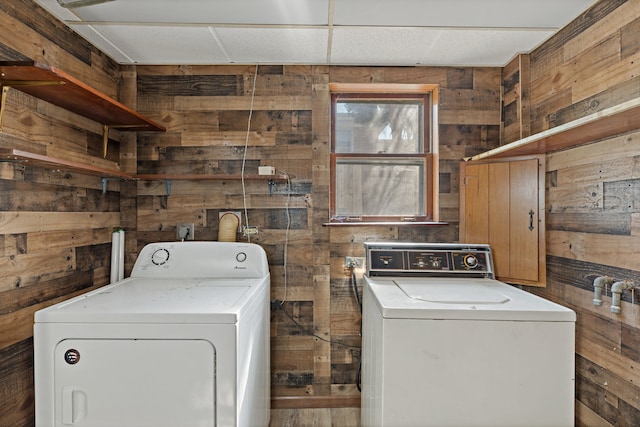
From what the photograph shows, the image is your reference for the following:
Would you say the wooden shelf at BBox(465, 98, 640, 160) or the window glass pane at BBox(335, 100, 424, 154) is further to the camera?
the window glass pane at BBox(335, 100, 424, 154)

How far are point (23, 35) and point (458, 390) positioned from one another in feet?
7.69

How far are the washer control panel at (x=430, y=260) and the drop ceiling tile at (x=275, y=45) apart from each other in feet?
4.01

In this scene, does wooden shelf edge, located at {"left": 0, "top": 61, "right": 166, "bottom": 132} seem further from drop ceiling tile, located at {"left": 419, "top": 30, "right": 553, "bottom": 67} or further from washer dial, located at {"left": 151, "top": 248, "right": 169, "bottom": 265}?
drop ceiling tile, located at {"left": 419, "top": 30, "right": 553, "bottom": 67}

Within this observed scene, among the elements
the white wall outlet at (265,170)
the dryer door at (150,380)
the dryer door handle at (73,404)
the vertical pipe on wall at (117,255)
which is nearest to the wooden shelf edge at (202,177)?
the white wall outlet at (265,170)

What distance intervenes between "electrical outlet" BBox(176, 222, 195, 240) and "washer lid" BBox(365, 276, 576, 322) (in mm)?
1162

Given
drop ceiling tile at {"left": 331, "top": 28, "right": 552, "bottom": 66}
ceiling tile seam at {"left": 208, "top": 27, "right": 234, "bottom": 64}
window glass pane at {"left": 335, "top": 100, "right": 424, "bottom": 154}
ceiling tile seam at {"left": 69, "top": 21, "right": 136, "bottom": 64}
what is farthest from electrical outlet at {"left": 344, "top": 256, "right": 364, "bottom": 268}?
ceiling tile seam at {"left": 69, "top": 21, "right": 136, "bottom": 64}

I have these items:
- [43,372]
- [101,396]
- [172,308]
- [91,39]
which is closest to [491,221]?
[172,308]

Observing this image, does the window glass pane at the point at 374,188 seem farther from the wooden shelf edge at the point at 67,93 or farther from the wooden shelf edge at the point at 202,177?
the wooden shelf edge at the point at 67,93

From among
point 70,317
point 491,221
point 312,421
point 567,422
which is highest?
point 491,221

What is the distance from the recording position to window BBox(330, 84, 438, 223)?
7.50ft

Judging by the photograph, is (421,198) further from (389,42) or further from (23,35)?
(23,35)

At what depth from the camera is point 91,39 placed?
188cm

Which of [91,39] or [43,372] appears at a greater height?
[91,39]

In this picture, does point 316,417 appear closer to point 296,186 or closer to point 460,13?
point 296,186
